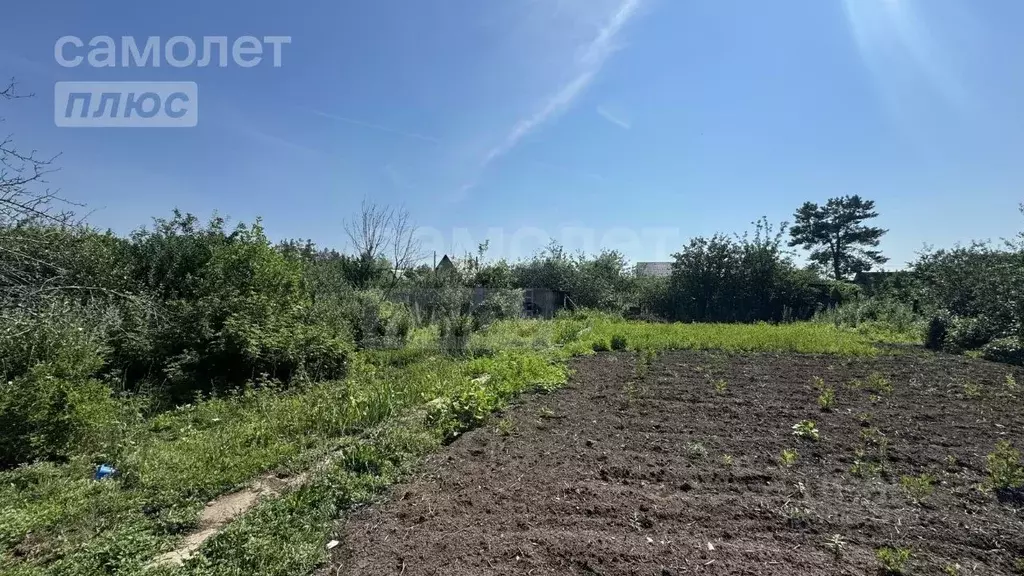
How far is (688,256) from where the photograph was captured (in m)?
16.3

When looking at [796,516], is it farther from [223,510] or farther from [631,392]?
[223,510]

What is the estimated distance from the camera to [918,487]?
8.40ft

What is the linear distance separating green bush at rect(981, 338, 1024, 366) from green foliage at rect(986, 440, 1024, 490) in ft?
20.0

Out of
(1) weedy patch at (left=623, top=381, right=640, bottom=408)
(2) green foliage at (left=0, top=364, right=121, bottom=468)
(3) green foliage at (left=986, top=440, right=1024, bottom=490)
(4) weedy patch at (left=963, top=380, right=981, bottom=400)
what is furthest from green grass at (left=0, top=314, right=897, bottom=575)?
(4) weedy patch at (left=963, top=380, right=981, bottom=400)

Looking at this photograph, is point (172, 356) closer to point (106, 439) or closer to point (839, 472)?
point (106, 439)

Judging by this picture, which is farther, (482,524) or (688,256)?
(688,256)

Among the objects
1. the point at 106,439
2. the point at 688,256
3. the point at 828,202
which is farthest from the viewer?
the point at 828,202

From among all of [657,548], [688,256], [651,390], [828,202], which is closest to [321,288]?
[651,390]

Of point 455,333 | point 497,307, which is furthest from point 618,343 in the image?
point 497,307

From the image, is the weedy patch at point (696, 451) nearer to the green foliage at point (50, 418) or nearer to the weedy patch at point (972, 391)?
the weedy patch at point (972, 391)

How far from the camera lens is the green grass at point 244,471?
7.11ft

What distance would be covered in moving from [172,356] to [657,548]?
6978mm

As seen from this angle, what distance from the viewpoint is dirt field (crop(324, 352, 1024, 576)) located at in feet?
6.54

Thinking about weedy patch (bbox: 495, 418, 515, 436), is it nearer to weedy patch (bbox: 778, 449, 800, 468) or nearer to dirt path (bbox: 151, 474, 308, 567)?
dirt path (bbox: 151, 474, 308, 567)
